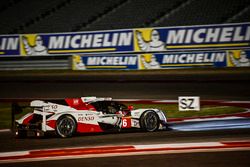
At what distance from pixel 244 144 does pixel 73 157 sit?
3.10 meters

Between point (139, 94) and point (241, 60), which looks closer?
point (139, 94)

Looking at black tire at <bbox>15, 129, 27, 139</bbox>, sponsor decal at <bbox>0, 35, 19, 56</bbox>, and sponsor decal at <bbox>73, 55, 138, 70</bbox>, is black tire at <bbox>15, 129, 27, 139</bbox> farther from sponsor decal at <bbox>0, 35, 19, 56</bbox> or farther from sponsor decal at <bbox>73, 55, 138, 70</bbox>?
sponsor decal at <bbox>0, 35, 19, 56</bbox>

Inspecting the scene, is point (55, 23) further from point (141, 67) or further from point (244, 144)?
point (244, 144)

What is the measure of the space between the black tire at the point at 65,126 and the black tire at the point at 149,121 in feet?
5.28

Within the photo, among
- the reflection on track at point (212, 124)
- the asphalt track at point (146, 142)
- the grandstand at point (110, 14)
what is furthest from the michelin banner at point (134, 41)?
the asphalt track at point (146, 142)

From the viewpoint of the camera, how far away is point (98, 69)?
29.0 m

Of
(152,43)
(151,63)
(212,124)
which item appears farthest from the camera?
(152,43)

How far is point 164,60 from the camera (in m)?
27.5

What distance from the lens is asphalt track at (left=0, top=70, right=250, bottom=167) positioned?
24.5ft

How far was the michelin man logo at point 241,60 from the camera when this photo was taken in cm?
2525

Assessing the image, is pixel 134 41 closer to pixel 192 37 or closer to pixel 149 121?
pixel 192 37

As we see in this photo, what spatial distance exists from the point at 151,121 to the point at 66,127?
78.2 inches

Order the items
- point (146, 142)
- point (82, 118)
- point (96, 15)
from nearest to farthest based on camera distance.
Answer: point (146, 142) < point (82, 118) < point (96, 15)

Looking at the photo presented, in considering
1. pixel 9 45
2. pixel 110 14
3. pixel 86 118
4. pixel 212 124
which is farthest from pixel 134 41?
pixel 86 118
